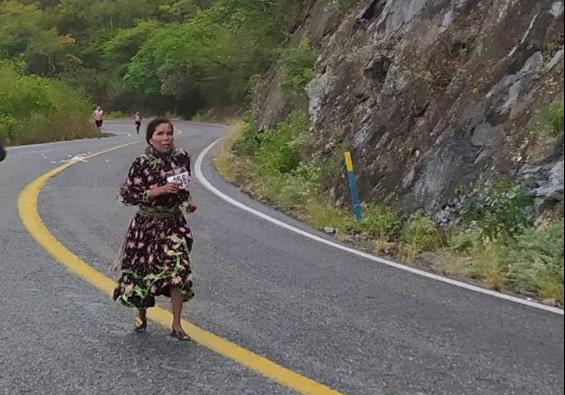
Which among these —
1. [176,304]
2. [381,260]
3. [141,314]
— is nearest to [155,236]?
[176,304]

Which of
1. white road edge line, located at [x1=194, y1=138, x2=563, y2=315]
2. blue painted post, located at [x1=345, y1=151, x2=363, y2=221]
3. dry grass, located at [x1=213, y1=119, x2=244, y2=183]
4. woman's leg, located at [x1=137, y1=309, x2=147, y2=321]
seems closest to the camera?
woman's leg, located at [x1=137, y1=309, x2=147, y2=321]

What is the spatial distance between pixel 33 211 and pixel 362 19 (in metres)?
7.47

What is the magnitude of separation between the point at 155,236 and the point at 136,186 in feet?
1.12

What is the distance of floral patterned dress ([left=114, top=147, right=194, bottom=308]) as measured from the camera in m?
4.91

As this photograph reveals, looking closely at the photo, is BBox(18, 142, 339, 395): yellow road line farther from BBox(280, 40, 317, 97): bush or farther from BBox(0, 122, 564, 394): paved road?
BBox(280, 40, 317, 97): bush

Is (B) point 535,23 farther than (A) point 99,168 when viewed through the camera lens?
No

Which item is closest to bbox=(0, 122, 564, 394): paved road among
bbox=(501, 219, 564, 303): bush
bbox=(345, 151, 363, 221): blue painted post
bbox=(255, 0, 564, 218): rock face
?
bbox=(501, 219, 564, 303): bush

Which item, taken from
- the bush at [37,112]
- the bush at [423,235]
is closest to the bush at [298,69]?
the bush at [423,235]

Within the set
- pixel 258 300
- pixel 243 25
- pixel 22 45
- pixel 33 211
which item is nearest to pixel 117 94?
pixel 22 45

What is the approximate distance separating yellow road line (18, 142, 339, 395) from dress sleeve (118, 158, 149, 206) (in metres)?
0.96

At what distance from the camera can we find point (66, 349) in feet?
15.8

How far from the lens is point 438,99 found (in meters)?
9.95

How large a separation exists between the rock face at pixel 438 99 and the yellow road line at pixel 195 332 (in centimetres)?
269

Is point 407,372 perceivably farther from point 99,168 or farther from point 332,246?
point 99,168
